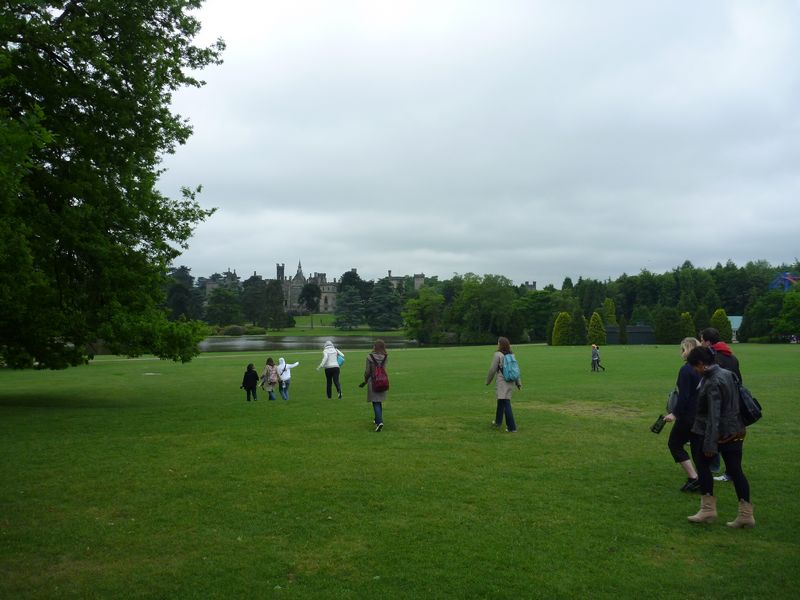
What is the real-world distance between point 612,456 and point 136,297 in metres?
14.5

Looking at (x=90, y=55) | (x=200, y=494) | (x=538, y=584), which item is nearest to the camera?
(x=538, y=584)

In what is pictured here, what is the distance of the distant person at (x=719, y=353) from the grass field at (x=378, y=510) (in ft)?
1.74

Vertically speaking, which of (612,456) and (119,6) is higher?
(119,6)

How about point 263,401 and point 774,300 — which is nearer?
point 263,401

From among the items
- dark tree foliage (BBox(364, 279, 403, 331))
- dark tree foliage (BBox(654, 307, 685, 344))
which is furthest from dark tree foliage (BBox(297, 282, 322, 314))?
dark tree foliage (BBox(654, 307, 685, 344))

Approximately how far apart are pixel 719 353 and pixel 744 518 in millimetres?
2651

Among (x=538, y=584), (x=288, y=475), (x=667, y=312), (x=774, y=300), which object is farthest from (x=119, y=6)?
(x=774, y=300)

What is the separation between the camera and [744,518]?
7.20m

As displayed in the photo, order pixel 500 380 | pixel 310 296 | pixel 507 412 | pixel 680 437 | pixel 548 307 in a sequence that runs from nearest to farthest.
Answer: pixel 680 437 → pixel 500 380 → pixel 507 412 → pixel 548 307 → pixel 310 296

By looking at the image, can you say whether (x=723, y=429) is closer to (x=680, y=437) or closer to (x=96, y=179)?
(x=680, y=437)

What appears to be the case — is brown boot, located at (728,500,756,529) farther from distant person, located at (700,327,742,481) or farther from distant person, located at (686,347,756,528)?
distant person, located at (700,327,742,481)

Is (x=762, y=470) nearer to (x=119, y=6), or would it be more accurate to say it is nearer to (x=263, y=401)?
(x=263, y=401)

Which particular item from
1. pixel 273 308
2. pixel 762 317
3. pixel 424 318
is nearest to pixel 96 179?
pixel 762 317

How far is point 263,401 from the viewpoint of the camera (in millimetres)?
20266
